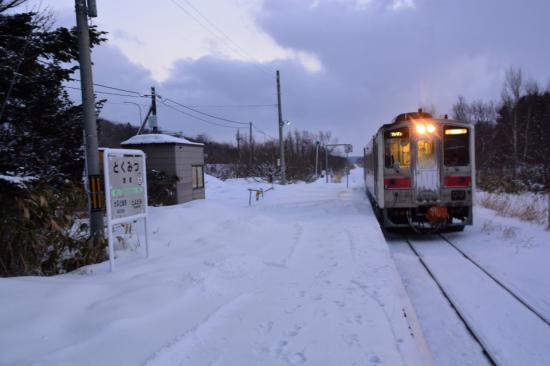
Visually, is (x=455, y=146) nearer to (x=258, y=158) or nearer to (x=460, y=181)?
(x=460, y=181)

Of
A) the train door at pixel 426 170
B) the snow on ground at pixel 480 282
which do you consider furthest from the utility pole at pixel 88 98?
the train door at pixel 426 170

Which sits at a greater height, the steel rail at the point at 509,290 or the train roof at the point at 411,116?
the train roof at the point at 411,116

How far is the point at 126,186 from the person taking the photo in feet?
22.1

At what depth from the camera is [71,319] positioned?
416cm

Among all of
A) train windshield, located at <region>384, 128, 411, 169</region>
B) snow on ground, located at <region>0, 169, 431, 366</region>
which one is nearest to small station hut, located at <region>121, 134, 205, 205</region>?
snow on ground, located at <region>0, 169, 431, 366</region>

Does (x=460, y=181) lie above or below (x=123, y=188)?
below

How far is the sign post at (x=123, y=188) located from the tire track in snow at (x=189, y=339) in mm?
2171

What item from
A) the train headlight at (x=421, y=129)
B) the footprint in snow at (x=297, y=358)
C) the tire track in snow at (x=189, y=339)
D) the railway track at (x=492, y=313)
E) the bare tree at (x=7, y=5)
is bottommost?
the railway track at (x=492, y=313)

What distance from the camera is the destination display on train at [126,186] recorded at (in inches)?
251

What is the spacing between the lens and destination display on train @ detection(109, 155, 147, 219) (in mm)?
6375

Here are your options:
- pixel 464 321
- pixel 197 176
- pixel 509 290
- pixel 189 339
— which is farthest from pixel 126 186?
pixel 197 176

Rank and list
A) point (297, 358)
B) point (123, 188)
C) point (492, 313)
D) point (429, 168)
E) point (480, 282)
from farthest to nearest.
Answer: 1. point (429, 168)
2. point (480, 282)
3. point (123, 188)
4. point (492, 313)
5. point (297, 358)

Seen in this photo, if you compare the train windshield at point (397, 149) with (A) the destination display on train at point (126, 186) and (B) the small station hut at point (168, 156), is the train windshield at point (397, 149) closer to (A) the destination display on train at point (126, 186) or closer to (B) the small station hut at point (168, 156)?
(A) the destination display on train at point (126, 186)

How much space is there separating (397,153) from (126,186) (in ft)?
25.4
